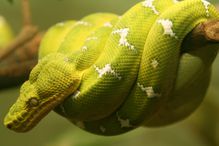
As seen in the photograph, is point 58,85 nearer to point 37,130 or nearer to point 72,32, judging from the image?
point 72,32

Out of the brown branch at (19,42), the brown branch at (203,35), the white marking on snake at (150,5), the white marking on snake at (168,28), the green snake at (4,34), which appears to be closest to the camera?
the brown branch at (203,35)

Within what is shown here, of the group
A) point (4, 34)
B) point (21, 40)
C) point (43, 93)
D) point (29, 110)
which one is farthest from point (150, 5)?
point (4, 34)

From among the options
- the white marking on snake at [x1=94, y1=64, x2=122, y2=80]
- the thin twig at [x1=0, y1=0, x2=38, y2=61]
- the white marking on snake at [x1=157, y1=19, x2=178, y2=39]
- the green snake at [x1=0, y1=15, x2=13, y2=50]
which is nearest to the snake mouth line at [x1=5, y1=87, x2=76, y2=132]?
the white marking on snake at [x1=94, y1=64, x2=122, y2=80]

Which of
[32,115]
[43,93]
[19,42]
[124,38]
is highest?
[124,38]

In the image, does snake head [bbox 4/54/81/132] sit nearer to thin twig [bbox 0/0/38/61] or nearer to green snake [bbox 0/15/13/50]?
thin twig [bbox 0/0/38/61]

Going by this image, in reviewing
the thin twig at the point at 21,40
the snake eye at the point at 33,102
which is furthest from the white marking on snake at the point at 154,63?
the thin twig at the point at 21,40

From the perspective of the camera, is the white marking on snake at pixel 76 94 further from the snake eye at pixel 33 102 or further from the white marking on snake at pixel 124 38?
the white marking on snake at pixel 124 38

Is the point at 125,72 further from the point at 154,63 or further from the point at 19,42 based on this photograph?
the point at 19,42
